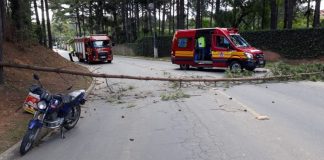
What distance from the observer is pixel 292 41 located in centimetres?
3017

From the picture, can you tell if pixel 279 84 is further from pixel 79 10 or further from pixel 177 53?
pixel 79 10

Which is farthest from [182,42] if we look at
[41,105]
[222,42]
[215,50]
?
[41,105]

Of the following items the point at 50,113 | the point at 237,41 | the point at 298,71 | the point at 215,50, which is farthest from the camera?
the point at 215,50

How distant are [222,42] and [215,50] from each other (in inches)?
26.6

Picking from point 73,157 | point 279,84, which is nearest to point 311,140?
point 73,157

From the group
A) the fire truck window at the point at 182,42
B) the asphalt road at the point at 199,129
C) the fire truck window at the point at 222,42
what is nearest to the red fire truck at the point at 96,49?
the fire truck window at the point at 182,42

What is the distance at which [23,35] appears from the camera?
72.2 ft

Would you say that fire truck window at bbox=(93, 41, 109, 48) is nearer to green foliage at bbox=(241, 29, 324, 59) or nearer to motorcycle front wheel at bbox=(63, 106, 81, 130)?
green foliage at bbox=(241, 29, 324, 59)

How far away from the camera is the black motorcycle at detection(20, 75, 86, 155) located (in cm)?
790

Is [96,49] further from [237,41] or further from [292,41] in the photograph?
[237,41]

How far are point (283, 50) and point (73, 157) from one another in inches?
1030

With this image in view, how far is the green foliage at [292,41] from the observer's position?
28.3 metres

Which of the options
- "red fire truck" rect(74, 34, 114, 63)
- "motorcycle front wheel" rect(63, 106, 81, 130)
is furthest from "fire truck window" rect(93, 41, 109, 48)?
"motorcycle front wheel" rect(63, 106, 81, 130)

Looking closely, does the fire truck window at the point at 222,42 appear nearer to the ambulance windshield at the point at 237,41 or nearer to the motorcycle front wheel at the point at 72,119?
the ambulance windshield at the point at 237,41
